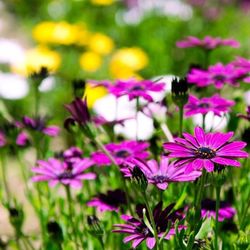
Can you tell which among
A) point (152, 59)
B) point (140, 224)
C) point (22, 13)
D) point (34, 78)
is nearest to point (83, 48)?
point (152, 59)

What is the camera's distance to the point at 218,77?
A: 4.08 ft

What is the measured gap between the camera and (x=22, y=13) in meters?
4.68

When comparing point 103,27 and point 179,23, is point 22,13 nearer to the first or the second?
point 103,27

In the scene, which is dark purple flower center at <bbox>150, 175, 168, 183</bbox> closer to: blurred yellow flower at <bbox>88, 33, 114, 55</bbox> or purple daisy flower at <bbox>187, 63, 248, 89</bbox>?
purple daisy flower at <bbox>187, 63, 248, 89</bbox>

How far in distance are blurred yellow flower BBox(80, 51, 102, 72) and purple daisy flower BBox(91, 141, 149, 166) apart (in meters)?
2.06

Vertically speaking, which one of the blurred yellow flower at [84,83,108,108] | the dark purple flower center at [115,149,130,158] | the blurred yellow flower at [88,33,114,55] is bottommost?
the blurred yellow flower at [84,83,108,108]

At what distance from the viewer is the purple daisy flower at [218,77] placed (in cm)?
121

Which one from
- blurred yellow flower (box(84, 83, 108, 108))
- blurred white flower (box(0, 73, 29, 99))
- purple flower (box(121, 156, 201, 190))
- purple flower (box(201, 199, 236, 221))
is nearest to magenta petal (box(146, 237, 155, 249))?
purple flower (box(121, 156, 201, 190))

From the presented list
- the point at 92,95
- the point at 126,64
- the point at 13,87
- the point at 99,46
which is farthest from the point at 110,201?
the point at 99,46

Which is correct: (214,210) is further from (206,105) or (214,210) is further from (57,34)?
(57,34)

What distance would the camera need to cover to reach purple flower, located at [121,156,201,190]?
92 cm

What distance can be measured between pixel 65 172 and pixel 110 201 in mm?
102

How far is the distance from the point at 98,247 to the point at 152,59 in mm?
2416

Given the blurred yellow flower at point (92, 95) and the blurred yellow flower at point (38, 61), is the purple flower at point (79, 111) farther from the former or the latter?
the blurred yellow flower at point (38, 61)
